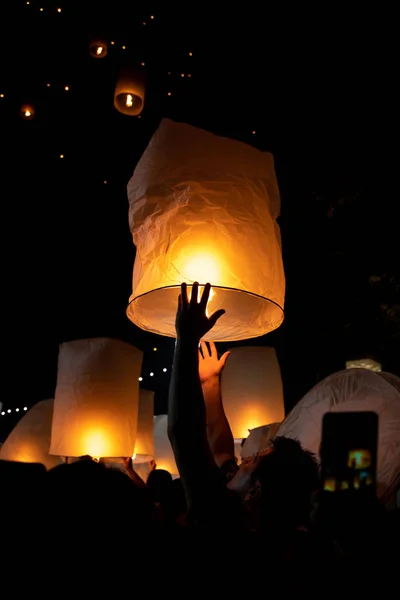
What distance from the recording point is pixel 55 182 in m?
6.68

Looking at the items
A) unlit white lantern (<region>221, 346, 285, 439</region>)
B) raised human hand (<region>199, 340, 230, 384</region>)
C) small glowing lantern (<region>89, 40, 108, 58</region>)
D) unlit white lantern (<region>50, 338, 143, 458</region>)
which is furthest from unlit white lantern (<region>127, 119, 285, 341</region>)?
unlit white lantern (<region>221, 346, 285, 439</region>)

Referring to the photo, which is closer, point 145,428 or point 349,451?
point 349,451

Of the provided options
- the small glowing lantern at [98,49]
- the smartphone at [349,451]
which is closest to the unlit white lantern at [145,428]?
the small glowing lantern at [98,49]

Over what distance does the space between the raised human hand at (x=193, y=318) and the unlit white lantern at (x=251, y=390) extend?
365 centimetres

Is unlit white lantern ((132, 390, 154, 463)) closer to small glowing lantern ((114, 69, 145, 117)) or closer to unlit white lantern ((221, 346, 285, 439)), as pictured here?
unlit white lantern ((221, 346, 285, 439))

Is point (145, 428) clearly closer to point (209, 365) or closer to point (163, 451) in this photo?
point (163, 451)

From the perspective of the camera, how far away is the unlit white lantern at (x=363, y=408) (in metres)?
2.66

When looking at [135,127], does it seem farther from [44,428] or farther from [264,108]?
[44,428]

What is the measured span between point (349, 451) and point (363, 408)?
6.61 ft

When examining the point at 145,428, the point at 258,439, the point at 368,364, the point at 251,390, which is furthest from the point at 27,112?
the point at 145,428

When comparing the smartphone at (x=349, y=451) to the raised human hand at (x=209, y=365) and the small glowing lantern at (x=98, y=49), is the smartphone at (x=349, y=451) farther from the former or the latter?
the small glowing lantern at (x=98, y=49)

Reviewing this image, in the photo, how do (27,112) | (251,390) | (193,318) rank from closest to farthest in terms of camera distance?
(193,318)
(27,112)
(251,390)

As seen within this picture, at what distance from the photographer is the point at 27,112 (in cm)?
515

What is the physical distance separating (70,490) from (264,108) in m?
4.25
